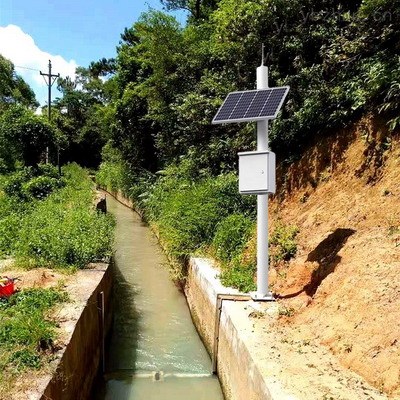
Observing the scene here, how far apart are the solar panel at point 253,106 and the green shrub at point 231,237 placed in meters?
2.67

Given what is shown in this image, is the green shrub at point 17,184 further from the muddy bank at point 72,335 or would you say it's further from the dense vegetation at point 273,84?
the muddy bank at point 72,335

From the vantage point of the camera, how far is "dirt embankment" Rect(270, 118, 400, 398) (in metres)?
3.72

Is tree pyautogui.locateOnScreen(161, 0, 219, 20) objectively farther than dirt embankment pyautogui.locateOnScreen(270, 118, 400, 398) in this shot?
Yes

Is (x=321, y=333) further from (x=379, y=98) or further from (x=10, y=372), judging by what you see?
(x=379, y=98)

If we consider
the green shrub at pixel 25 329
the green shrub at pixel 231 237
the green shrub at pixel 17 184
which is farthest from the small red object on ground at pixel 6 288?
the green shrub at pixel 17 184

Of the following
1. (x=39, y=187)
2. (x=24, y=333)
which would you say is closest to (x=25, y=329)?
(x=24, y=333)

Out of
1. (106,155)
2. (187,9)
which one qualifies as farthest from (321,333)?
(106,155)

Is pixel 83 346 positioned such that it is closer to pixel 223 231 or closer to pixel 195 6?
pixel 223 231

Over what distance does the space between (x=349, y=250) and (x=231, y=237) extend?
2.72 m

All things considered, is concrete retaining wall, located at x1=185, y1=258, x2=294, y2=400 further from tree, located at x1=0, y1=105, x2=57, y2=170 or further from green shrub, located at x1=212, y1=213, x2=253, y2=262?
tree, located at x1=0, y1=105, x2=57, y2=170

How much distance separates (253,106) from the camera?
5.39m

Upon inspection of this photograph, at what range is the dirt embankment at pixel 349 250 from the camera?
3.72 m

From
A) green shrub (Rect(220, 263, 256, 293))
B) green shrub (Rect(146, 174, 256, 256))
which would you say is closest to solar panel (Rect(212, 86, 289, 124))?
green shrub (Rect(220, 263, 256, 293))

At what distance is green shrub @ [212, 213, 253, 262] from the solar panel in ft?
8.77
